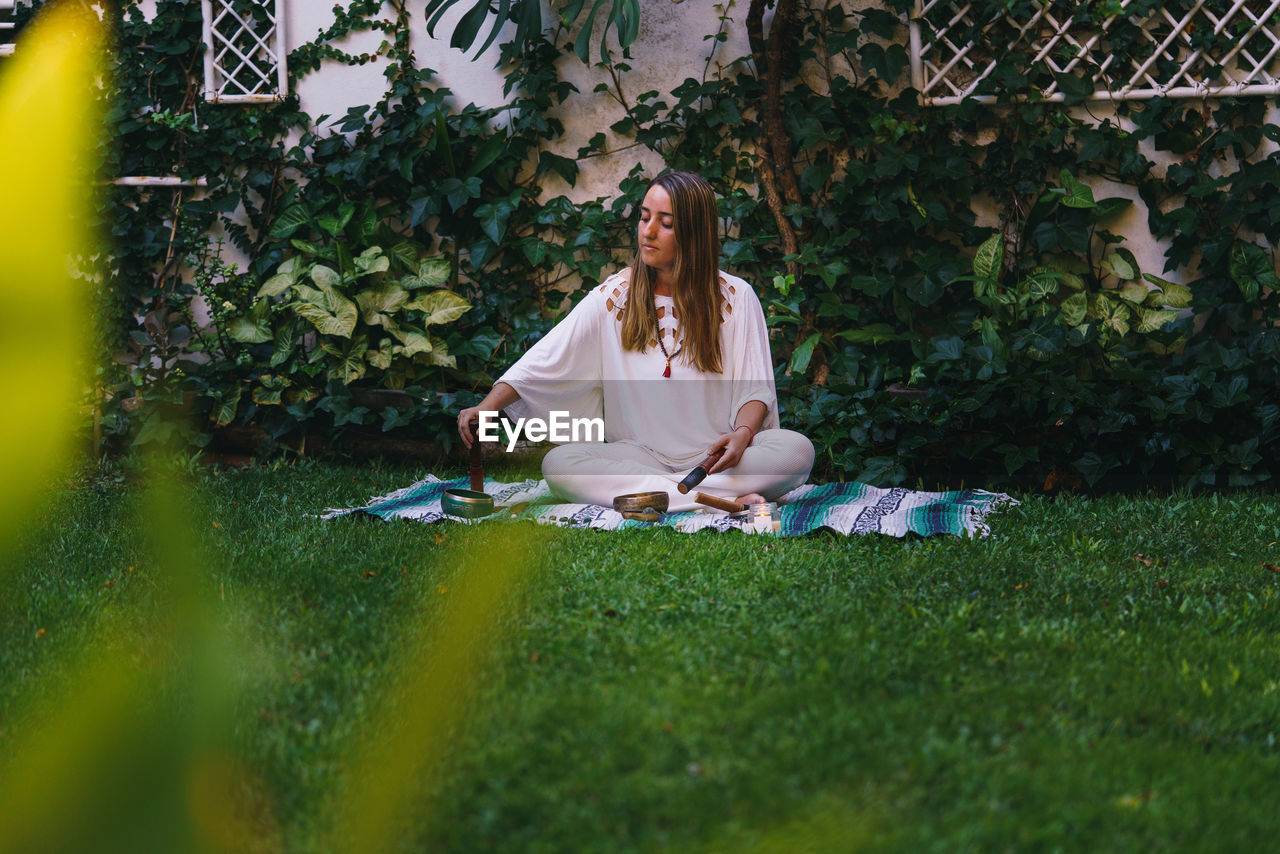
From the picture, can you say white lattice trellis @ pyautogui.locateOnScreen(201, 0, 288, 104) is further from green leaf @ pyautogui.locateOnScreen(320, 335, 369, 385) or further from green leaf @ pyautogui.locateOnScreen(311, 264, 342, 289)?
green leaf @ pyautogui.locateOnScreen(320, 335, 369, 385)

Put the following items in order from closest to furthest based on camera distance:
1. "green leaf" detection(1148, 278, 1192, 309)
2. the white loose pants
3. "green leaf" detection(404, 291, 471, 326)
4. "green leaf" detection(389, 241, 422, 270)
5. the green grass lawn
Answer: the green grass lawn < the white loose pants < "green leaf" detection(1148, 278, 1192, 309) < "green leaf" detection(404, 291, 471, 326) < "green leaf" detection(389, 241, 422, 270)

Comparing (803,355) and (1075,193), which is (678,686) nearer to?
(803,355)

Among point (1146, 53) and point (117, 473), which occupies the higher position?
point (1146, 53)

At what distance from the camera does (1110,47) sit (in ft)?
14.3

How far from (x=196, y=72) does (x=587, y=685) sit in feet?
14.3

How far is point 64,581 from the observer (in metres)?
2.39

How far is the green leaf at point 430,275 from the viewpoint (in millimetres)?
4566

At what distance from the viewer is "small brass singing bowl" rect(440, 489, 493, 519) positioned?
10.2ft

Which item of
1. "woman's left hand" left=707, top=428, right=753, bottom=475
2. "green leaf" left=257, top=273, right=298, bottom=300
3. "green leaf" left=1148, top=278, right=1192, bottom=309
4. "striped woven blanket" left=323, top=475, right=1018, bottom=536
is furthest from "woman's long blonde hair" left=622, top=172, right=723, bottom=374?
"green leaf" left=1148, top=278, right=1192, bottom=309

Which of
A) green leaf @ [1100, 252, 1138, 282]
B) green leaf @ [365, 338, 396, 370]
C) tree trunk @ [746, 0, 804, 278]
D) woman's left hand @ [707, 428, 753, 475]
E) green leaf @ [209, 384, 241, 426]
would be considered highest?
tree trunk @ [746, 0, 804, 278]

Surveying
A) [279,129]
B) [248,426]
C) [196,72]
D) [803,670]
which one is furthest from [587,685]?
[196,72]

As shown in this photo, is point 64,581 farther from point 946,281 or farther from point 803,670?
point 946,281

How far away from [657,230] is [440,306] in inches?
62.1

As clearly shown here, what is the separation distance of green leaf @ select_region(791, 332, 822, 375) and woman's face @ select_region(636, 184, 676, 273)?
39.6 inches
